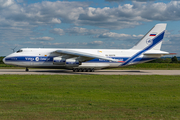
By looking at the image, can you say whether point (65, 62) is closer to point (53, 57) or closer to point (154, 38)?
point (53, 57)

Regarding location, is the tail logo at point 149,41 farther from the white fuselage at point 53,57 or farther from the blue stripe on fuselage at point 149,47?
the white fuselage at point 53,57

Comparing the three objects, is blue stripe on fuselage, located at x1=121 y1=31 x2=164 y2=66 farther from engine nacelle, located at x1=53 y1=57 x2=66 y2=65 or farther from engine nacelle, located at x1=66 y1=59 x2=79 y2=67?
engine nacelle, located at x1=53 y1=57 x2=66 y2=65

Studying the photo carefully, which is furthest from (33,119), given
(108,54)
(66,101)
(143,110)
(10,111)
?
(108,54)

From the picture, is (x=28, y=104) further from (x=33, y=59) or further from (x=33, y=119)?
(x=33, y=59)

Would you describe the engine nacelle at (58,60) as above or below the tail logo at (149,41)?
below

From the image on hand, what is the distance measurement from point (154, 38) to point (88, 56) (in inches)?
465

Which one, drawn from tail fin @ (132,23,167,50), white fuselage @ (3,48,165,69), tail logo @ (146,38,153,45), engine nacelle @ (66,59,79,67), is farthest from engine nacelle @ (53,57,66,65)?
tail logo @ (146,38,153,45)

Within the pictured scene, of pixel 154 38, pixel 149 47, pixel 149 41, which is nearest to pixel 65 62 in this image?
pixel 149 47

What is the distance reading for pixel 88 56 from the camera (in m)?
28.2

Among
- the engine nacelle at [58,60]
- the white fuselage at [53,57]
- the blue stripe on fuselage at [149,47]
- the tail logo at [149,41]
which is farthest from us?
Result: the tail logo at [149,41]

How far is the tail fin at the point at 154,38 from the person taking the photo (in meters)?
32.4

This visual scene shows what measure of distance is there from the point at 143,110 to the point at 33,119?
4256 mm

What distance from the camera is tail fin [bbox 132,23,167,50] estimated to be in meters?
32.4

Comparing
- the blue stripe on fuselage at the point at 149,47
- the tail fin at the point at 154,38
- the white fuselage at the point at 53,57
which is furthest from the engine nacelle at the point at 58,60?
the tail fin at the point at 154,38
